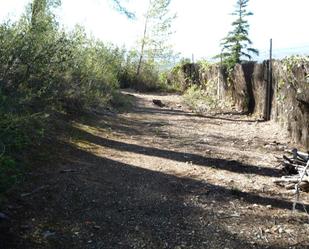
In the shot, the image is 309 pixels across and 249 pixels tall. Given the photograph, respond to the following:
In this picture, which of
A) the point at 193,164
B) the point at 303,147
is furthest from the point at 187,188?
the point at 303,147

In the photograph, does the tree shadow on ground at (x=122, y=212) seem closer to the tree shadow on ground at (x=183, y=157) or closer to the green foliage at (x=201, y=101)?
the tree shadow on ground at (x=183, y=157)

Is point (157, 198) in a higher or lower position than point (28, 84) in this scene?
lower

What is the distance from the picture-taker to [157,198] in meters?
4.79

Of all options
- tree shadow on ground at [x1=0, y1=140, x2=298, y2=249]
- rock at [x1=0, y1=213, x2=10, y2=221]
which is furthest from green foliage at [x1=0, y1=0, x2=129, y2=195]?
tree shadow on ground at [x1=0, y1=140, x2=298, y2=249]

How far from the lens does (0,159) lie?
347 cm

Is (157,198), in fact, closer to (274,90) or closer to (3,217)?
(3,217)

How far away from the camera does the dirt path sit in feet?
12.2

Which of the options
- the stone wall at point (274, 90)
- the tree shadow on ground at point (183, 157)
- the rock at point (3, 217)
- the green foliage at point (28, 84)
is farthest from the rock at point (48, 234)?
the stone wall at point (274, 90)

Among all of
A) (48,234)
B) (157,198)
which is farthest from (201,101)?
(48,234)

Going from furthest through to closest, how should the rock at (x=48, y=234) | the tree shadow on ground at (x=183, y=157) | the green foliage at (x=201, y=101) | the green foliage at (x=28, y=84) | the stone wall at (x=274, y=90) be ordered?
the green foliage at (x=201, y=101) → the stone wall at (x=274, y=90) → the tree shadow on ground at (x=183, y=157) → the green foliage at (x=28, y=84) → the rock at (x=48, y=234)

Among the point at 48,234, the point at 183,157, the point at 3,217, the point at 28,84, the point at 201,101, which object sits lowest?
the point at 48,234

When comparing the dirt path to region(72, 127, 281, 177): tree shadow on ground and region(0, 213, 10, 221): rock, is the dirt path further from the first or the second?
region(0, 213, 10, 221): rock

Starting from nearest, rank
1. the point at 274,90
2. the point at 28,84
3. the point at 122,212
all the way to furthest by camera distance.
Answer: the point at 122,212
the point at 28,84
the point at 274,90

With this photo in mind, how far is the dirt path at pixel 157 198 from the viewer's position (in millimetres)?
3719
